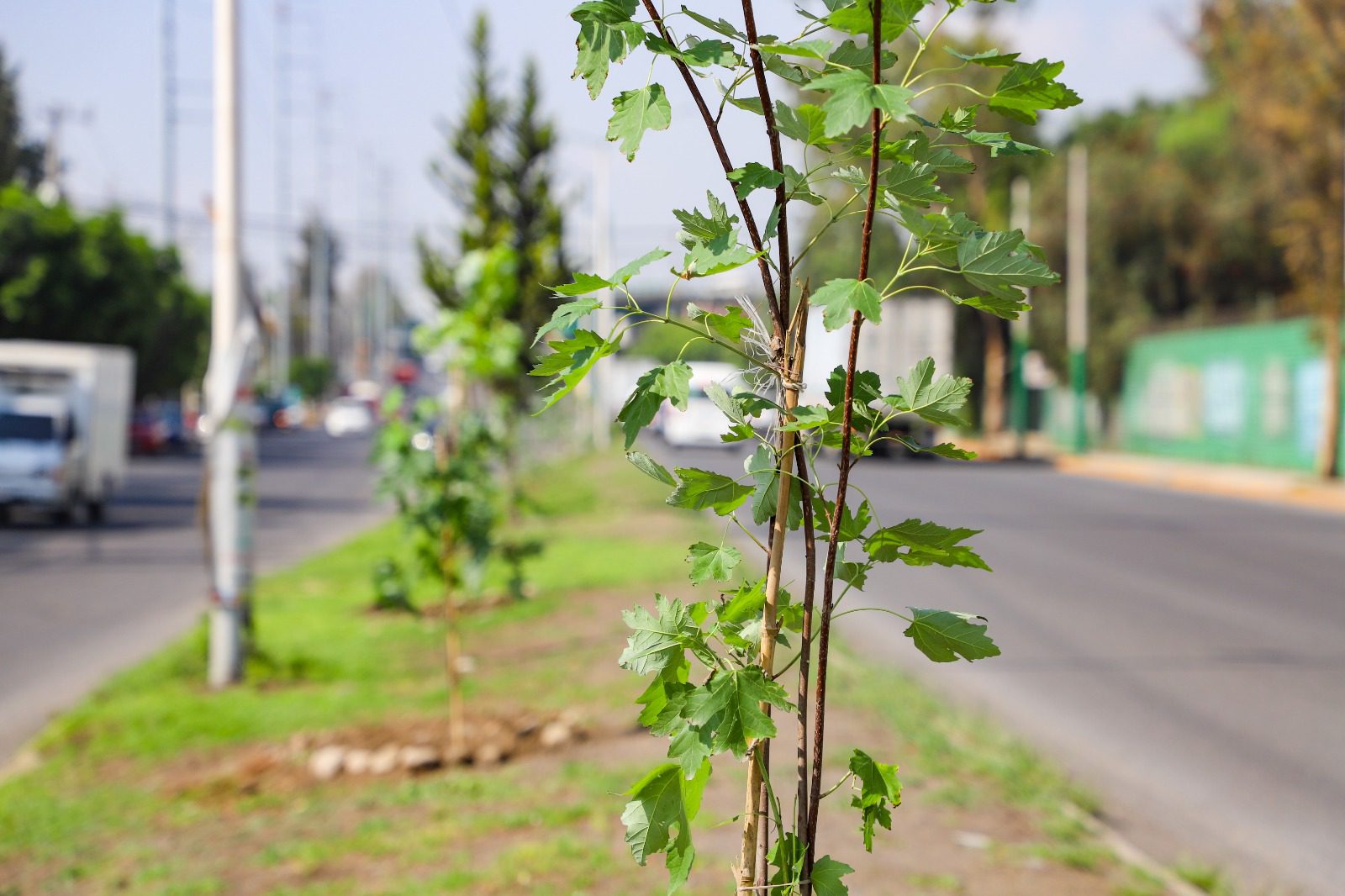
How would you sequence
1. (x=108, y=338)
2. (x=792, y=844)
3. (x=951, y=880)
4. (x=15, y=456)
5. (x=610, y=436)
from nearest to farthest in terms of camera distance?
(x=792, y=844) < (x=951, y=880) < (x=15, y=456) < (x=108, y=338) < (x=610, y=436)

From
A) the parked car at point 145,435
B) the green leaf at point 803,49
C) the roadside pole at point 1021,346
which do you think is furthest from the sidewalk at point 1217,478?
the parked car at point 145,435

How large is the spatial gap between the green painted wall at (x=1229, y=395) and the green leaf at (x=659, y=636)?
87.3 feet

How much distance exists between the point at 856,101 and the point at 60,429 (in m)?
22.3

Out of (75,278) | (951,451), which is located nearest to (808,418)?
(951,451)

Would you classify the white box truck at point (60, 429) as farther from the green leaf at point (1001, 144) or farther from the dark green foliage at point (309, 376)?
the dark green foliage at point (309, 376)

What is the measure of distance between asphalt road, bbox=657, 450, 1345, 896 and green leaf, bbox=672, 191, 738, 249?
422 centimetres

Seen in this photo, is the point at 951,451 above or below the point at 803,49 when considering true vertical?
below

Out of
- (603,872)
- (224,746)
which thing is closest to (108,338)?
(224,746)

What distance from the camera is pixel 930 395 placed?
189 cm

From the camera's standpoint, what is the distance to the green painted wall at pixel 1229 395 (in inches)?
1139

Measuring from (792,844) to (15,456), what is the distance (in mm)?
21725

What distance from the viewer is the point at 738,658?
2.01 meters

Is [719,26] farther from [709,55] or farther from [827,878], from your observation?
[827,878]

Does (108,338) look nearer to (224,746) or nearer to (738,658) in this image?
(224,746)
